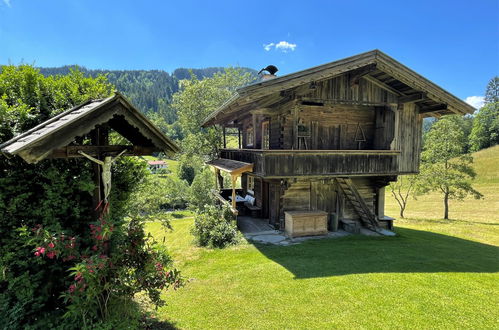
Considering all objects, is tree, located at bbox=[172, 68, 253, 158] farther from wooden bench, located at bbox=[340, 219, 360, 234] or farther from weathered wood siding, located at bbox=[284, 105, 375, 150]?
wooden bench, located at bbox=[340, 219, 360, 234]

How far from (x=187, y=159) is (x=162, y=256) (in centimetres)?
2658

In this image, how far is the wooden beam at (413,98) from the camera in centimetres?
1234

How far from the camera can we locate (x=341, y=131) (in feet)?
45.5

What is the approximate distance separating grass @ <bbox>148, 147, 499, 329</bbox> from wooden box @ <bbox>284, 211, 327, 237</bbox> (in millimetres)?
897

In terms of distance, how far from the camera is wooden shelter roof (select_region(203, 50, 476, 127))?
34.2 ft

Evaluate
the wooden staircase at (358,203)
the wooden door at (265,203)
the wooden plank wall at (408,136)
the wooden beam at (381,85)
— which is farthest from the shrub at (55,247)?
the wooden plank wall at (408,136)

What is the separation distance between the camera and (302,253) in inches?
389

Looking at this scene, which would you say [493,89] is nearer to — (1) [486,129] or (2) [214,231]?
(1) [486,129]

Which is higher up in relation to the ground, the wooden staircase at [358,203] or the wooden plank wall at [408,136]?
the wooden plank wall at [408,136]

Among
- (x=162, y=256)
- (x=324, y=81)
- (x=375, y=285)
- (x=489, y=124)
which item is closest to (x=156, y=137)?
(x=162, y=256)

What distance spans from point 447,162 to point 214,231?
2085 centimetres

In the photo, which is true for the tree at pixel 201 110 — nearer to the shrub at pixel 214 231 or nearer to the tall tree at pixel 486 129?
the shrub at pixel 214 231

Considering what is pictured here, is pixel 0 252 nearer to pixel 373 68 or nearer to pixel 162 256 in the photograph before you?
pixel 162 256

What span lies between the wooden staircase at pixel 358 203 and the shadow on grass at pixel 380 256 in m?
1.36
